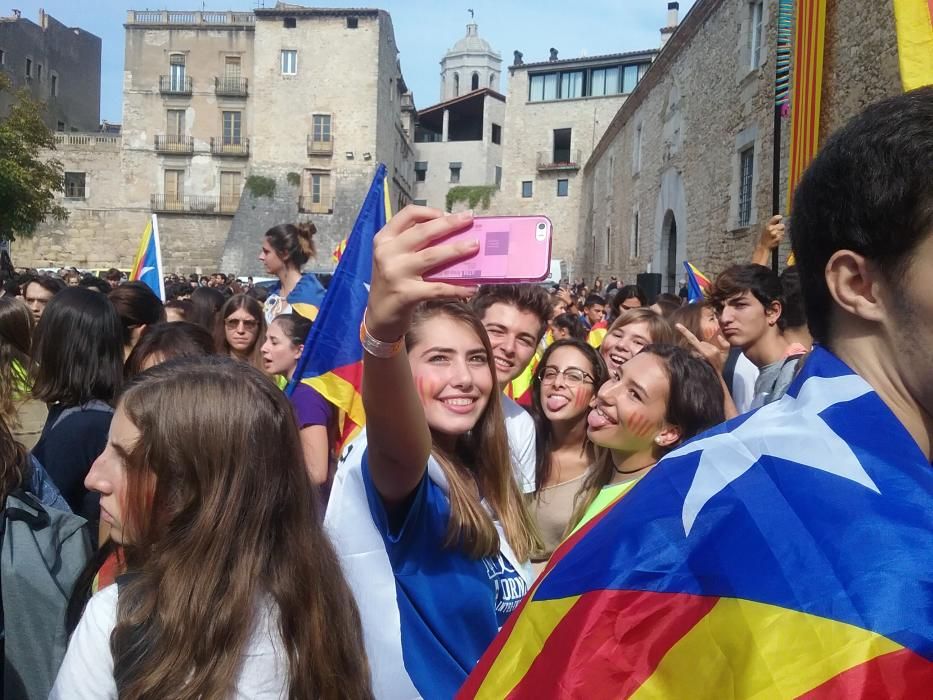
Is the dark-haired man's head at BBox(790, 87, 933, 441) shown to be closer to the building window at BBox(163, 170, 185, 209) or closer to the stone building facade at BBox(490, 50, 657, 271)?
the stone building facade at BBox(490, 50, 657, 271)

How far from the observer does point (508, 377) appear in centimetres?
366

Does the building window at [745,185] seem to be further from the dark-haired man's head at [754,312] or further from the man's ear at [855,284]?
the man's ear at [855,284]

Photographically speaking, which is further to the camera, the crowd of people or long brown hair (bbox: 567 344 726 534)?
long brown hair (bbox: 567 344 726 534)

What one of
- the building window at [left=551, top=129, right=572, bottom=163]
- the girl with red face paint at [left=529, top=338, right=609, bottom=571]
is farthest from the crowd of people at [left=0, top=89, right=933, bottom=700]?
the building window at [left=551, top=129, right=572, bottom=163]

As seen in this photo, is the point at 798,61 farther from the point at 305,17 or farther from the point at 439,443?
the point at 305,17

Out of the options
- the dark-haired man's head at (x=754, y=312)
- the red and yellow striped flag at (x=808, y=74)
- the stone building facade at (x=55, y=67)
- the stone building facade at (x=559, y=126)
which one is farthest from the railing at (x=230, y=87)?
the dark-haired man's head at (x=754, y=312)

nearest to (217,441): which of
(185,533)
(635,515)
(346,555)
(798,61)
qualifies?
(185,533)

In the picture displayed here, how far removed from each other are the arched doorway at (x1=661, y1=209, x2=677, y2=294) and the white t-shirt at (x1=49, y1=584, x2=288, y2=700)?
1833 cm

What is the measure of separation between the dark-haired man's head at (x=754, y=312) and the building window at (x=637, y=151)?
19203 millimetres

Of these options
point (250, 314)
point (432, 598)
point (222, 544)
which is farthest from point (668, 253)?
point (222, 544)

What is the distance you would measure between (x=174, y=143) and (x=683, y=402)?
140 ft

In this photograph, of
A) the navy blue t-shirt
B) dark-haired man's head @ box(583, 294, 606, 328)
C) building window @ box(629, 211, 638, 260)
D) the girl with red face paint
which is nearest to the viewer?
the navy blue t-shirt

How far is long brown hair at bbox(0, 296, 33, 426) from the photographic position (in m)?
3.38

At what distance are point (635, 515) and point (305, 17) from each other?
140ft
